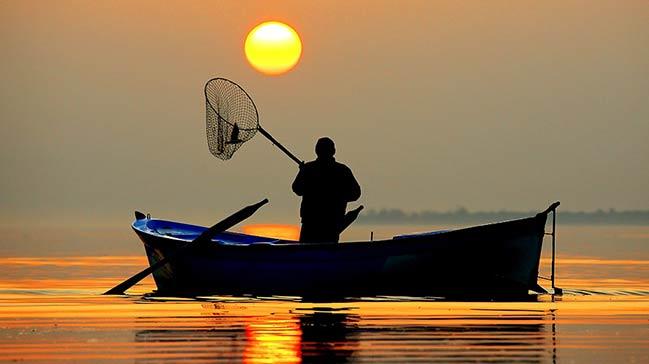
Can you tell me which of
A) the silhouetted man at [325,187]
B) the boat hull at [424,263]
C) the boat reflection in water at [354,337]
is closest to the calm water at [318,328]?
the boat reflection in water at [354,337]

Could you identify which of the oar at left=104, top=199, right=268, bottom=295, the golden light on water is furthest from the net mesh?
the golden light on water

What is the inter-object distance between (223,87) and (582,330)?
11.0m

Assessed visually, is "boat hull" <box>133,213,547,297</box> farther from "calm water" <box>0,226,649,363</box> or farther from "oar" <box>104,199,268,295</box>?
"oar" <box>104,199,268,295</box>

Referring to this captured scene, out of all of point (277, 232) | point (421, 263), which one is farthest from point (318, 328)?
point (277, 232)

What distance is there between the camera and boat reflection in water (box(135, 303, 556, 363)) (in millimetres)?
16484

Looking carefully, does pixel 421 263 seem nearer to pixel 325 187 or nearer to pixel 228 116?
pixel 325 187

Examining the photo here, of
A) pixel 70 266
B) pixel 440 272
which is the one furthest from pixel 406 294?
pixel 70 266

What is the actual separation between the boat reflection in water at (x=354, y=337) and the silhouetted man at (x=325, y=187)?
4263 millimetres

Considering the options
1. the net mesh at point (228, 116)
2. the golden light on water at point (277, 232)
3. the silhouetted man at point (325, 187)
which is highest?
the golden light on water at point (277, 232)

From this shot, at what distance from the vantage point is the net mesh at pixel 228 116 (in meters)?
29.2

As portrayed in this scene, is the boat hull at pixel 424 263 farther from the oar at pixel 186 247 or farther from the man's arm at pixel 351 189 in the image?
the oar at pixel 186 247

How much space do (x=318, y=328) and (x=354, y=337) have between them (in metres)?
1.16

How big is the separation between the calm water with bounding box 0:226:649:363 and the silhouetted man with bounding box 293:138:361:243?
167cm

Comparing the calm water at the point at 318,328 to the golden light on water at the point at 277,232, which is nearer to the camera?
the calm water at the point at 318,328
